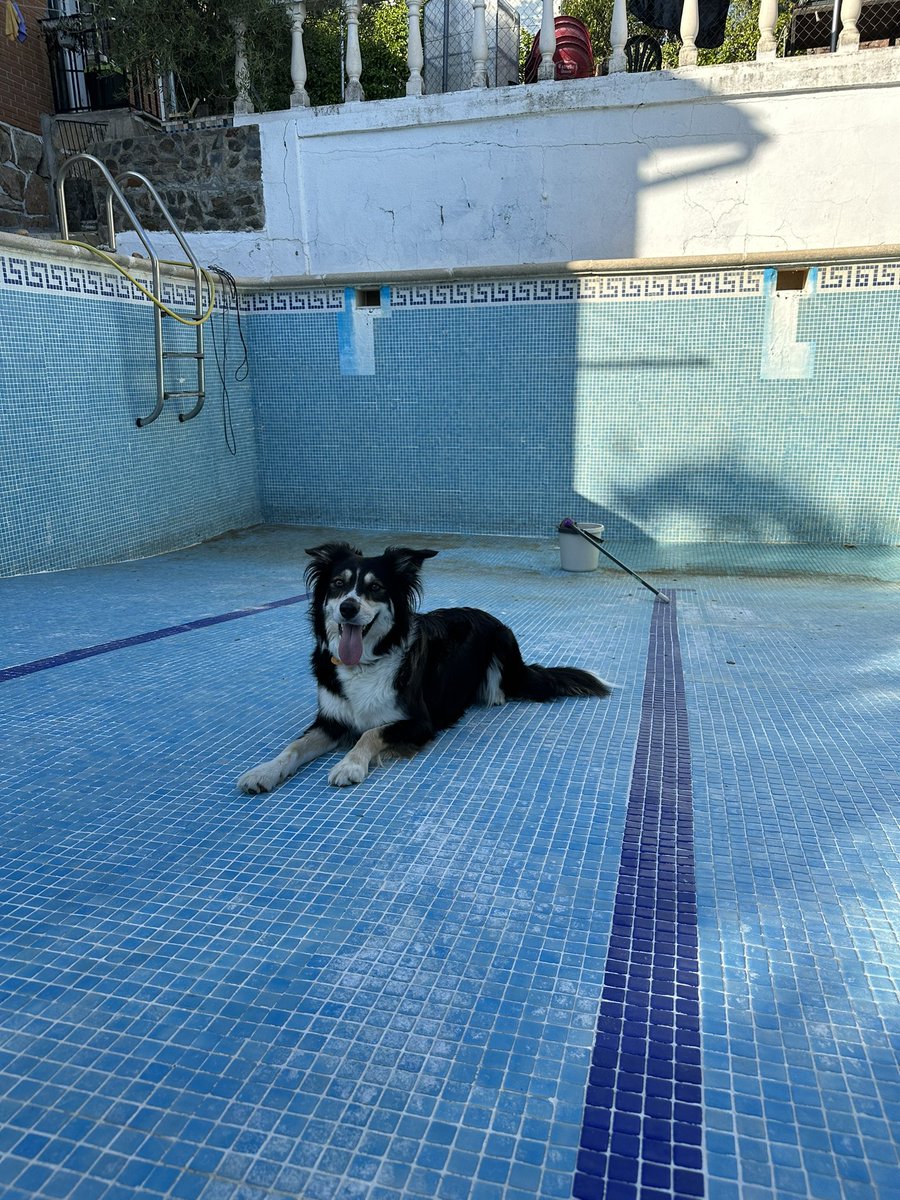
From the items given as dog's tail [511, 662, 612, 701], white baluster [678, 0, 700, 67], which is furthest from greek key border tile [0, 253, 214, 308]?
white baluster [678, 0, 700, 67]

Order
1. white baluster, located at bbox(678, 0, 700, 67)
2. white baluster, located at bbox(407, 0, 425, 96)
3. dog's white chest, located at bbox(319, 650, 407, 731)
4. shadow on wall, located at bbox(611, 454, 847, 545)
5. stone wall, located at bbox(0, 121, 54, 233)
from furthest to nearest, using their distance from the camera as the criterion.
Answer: stone wall, located at bbox(0, 121, 54, 233) → white baluster, located at bbox(407, 0, 425, 96) → white baluster, located at bbox(678, 0, 700, 67) → shadow on wall, located at bbox(611, 454, 847, 545) → dog's white chest, located at bbox(319, 650, 407, 731)

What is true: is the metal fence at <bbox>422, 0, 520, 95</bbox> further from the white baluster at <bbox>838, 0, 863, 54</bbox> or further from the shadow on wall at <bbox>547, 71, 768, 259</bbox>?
the white baluster at <bbox>838, 0, 863, 54</bbox>

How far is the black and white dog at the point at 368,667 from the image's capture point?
2734mm

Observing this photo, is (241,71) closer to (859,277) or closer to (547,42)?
(547,42)

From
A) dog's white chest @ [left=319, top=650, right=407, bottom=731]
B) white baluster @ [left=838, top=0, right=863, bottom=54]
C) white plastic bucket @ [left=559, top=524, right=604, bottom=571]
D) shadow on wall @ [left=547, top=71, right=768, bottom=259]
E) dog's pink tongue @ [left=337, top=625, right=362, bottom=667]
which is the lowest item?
white plastic bucket @ [left=559, top=524, right=604, bottom=571]

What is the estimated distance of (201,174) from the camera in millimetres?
9109

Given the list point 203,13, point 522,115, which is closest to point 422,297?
point 522,115

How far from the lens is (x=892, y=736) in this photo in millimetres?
3123

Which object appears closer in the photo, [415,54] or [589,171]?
[589,171]

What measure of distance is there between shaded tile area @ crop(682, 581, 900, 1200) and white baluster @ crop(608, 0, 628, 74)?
685 cm

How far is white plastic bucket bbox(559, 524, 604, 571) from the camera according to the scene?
6883 mm

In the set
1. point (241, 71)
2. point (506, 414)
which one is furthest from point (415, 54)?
point (506, 414)

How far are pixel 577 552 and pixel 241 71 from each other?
670 cm

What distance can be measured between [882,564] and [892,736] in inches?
177
